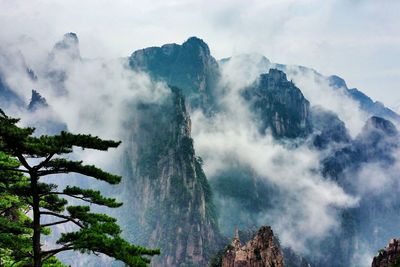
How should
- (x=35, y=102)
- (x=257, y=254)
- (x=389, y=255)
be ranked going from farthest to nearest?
(x=35, y=102) < (x=257, y=254) < (x=389, y=255)

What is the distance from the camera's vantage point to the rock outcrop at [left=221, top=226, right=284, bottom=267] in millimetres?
76500

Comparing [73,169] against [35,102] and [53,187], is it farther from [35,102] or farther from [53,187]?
[35,102]

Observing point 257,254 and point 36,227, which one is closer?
point 36,227

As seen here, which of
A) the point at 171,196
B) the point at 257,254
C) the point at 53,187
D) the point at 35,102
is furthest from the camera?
the point at 171,196

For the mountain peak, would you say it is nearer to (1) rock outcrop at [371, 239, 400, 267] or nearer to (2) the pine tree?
(1) rock outcrop at [371, 239, 400, 267]

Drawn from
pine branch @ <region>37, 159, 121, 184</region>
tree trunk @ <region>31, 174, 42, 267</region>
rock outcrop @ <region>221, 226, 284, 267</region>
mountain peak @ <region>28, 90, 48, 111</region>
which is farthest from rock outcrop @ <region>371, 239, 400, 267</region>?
mountain peak @ <region>28, 90, 48, 111</region>

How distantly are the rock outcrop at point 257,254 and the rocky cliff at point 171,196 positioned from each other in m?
79.3

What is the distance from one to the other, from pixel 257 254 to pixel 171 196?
104292 mm

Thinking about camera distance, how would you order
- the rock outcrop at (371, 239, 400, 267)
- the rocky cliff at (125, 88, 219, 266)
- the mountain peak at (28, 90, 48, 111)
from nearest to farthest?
the rock outcrop at (371, 239, 400, 267) < the rocky cliff at (125, 88, 219, 266) < the mountain peak at (28, 90, 48, 111)

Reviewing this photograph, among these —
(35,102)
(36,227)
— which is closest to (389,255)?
(36,227)

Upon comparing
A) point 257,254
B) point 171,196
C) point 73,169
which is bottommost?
point 73,169

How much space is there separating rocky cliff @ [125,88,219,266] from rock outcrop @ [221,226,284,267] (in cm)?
7931

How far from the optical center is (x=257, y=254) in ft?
256

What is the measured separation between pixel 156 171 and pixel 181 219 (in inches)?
926
